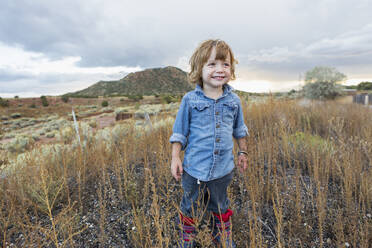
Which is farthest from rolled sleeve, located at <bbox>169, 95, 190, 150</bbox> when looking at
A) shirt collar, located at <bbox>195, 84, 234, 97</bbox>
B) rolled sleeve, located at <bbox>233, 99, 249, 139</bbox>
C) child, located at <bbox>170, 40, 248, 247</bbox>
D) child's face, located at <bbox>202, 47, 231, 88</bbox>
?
rolled sleeve, located at <bbox>233, 99, 249, 139</bbox>

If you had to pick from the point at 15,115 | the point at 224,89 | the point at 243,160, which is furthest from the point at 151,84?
the point at 15,115

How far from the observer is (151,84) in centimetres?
338

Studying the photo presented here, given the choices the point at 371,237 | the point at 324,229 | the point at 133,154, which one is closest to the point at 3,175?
the point at 133,154

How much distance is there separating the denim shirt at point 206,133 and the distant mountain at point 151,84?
1379mm

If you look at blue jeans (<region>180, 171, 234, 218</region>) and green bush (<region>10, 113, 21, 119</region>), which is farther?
green bush (<region>10, 113, 21, 119</region>)

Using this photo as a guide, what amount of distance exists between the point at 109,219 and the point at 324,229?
2198 millimetres

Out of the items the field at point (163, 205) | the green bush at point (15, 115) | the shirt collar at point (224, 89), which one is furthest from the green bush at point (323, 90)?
the green bush at point (15, 115)

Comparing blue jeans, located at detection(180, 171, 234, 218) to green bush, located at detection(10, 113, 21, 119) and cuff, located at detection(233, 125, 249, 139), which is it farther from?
green bush, located at detection(10, 113, 21, 119)

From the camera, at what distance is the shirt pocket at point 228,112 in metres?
1.50

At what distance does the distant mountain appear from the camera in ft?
9.67

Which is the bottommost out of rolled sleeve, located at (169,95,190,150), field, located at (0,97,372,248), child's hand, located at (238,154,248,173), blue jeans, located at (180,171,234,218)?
field, located at (0,97,372,248)

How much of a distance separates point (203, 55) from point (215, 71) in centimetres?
16

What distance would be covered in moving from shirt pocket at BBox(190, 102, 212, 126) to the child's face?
6.8 inches

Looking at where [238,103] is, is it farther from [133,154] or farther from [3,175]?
[3,175]
